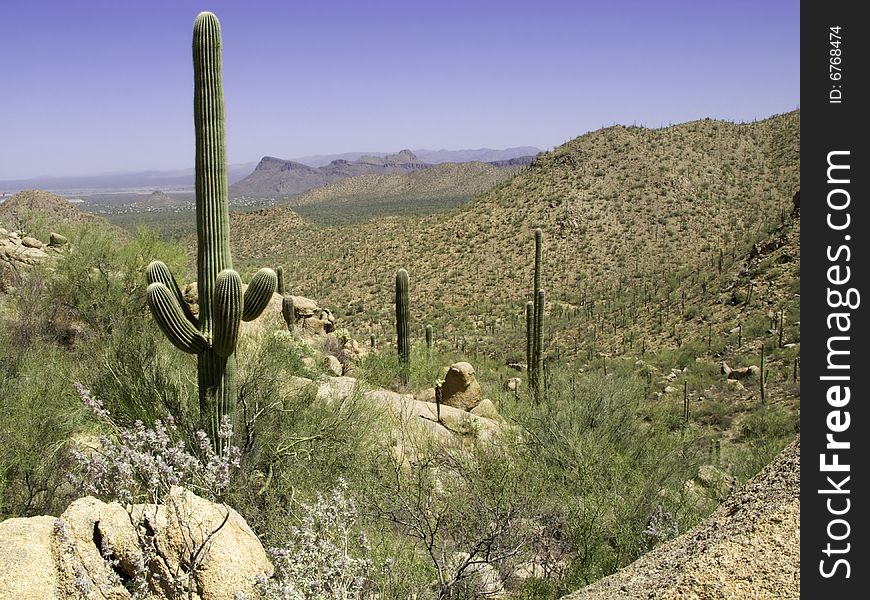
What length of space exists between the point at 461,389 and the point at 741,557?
41.5 ft

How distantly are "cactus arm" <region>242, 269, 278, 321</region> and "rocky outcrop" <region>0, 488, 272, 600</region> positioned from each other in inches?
147

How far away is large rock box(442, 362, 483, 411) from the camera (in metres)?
15.3

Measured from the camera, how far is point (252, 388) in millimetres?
9086

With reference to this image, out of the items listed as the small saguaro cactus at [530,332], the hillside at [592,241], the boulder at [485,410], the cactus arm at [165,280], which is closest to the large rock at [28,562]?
the cactus arm at [165,280]

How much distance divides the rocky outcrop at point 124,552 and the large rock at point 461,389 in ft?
36.3

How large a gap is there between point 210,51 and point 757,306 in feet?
76.0

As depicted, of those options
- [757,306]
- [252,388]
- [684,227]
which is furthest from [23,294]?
[684,227]

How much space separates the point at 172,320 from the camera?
24.6 ft

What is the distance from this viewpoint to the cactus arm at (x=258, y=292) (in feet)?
25.7

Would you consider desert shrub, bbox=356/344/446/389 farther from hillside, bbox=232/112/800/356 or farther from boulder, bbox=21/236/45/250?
boulder, bbox=21/236/45/250

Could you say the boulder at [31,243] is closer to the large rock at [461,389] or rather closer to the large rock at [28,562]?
the large rock at [461,389]

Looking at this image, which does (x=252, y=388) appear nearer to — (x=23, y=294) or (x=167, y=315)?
(x=167, y=315)

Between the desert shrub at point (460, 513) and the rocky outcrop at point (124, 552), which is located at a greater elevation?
the rocky outcrop at point (124, 552)

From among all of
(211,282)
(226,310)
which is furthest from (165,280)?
(226,310)
